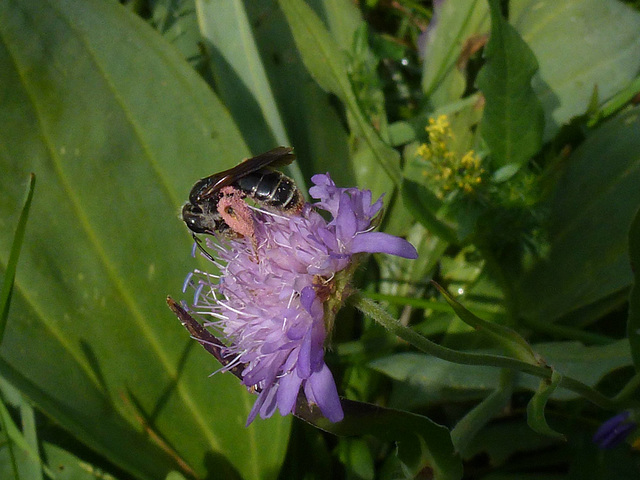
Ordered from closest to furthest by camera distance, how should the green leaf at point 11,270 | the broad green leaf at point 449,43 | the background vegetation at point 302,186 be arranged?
the green leaf at point 11,270, the background vegetation at point 302,186, the broad green leaf at point 449,43

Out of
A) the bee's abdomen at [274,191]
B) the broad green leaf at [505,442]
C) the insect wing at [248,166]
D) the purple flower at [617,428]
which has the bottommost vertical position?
the broad green leaf at [505,442]

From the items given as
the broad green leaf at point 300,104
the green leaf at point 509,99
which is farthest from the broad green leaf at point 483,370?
the broad green leaf at point 300,104

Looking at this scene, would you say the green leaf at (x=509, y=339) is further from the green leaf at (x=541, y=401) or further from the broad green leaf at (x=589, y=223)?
A: the broad green leaf at (x=589, y=223)

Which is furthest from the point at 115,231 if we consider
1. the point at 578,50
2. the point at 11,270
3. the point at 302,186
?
the point at 578,50

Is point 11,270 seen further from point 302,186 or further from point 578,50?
point 578,50

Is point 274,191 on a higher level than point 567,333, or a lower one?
higher

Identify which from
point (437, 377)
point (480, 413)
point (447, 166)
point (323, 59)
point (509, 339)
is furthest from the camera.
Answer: point (323, 59)

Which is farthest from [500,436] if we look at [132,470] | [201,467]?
[132,470]
